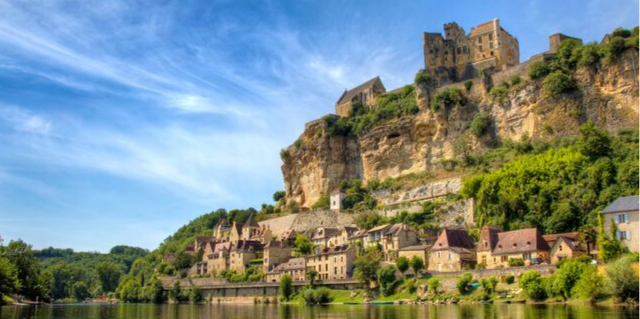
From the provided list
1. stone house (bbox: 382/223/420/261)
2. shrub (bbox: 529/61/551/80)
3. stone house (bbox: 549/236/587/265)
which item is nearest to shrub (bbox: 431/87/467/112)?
shrub (bbox: 529/61/551/80)

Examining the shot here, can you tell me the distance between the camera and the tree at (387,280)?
207 feet

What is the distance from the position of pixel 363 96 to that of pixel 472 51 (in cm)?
1966

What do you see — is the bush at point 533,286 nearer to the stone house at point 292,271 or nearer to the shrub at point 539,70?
the stone house at point 292,271

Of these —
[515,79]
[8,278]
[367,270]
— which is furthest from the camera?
[515,79]

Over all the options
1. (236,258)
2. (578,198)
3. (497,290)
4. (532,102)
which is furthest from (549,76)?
(236,258)

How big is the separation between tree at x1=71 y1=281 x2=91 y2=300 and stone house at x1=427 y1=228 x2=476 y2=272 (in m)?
89.6

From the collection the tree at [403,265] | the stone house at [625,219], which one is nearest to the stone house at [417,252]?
the tree at [403,265]

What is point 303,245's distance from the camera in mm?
85250

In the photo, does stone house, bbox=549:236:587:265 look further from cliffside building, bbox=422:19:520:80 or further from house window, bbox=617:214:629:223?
cliffside building, bbox=422:19:520:80

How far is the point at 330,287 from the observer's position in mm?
71188

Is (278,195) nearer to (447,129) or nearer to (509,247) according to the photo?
(447,129)

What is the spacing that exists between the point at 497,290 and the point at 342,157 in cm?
5369

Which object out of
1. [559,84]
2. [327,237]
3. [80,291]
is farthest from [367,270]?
[80,291]

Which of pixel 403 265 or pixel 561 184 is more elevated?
pixel 561 184
